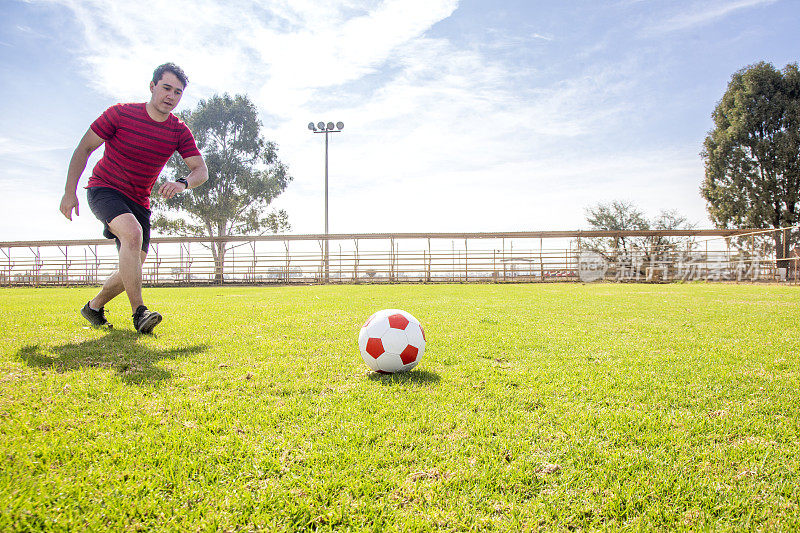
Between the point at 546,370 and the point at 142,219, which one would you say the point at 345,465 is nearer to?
the point at 546,370

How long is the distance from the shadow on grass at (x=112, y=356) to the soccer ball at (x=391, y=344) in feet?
4.35

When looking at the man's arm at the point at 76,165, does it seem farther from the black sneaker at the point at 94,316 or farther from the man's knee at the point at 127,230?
the black sneaker at the point at 94,316

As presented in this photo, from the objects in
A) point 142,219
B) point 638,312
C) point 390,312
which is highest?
point 142,219

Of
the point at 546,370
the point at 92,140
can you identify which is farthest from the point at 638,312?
the point at 92,140

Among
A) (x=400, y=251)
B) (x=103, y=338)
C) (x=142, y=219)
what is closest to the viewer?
(x=103, y=338)

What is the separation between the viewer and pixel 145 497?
140 centimetres

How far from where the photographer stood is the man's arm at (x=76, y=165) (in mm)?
4055

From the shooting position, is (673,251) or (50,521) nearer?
(50,521)

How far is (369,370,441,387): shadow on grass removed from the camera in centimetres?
277

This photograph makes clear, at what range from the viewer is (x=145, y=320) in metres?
4.10

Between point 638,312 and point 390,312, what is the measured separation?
527 centimetres

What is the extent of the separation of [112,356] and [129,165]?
2000 millimetres

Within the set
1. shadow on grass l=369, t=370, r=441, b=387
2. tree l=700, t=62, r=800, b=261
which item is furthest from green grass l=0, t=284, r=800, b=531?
tree l=700, t=62, r=800, b=261

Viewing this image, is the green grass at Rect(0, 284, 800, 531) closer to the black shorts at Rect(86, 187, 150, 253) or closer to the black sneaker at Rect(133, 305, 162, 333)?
the black sneaker at Rect(133, 305, 162, 333)
